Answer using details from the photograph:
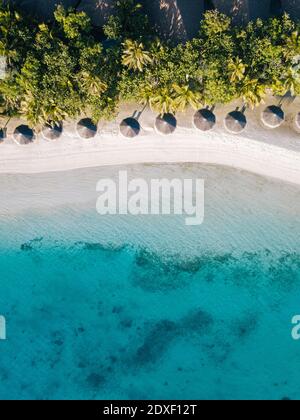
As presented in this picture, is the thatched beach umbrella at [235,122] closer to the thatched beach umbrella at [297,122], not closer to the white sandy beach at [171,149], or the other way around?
the white sandy beach at [171,149]

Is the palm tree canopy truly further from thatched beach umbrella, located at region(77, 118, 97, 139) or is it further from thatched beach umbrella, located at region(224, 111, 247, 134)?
thatched beach umbrella, located at region(224, 111, 247, 134)

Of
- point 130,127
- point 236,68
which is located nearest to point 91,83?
point 130,127

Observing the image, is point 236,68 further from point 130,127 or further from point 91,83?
point 91,83

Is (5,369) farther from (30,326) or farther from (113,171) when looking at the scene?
(113,171)

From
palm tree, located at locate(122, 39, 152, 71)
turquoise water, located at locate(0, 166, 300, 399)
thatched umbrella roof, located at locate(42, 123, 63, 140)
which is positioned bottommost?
turquoise water, located at locate(0, 166, 300, 399)

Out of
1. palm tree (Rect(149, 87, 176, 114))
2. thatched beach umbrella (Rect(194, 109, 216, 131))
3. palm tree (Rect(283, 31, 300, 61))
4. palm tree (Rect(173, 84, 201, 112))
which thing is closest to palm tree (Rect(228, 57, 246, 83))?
palm tree (Rect(173, 84, 201, 112))

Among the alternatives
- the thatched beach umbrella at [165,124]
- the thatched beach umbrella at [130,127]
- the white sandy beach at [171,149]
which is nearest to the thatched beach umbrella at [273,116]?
the white sandy beach at [171,149]
